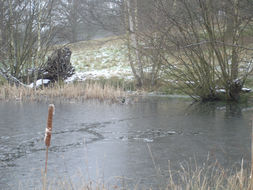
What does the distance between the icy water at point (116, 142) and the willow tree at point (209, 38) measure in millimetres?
861

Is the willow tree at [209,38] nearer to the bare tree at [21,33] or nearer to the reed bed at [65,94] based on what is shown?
the reed bed at [65,94]

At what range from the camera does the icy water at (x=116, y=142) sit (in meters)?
3.50

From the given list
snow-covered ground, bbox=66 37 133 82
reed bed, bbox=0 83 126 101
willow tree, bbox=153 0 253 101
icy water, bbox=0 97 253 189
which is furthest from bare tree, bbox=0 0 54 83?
willow tree, bbox=153 0 253 101

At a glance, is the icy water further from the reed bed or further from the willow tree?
the reed bed

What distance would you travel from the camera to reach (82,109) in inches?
321

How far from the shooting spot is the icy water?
11.5 feet

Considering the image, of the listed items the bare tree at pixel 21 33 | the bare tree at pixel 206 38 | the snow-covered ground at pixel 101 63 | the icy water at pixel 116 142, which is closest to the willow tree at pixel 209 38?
the bare tree at pixel 206 38

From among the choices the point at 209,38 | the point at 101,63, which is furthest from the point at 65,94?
the point at 101,63

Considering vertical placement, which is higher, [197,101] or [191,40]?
[191,40]

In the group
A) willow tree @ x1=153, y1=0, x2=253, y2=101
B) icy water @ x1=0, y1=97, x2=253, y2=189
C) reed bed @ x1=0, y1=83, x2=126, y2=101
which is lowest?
icy water @ x1=0, y1=97, x2=253, y2=189

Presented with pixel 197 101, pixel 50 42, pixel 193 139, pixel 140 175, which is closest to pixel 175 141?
pixel 193 139

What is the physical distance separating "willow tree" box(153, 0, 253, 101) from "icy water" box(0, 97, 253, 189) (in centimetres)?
86

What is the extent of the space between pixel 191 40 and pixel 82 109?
287 centimetres

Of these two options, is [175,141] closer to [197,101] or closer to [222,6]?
[222,6]
